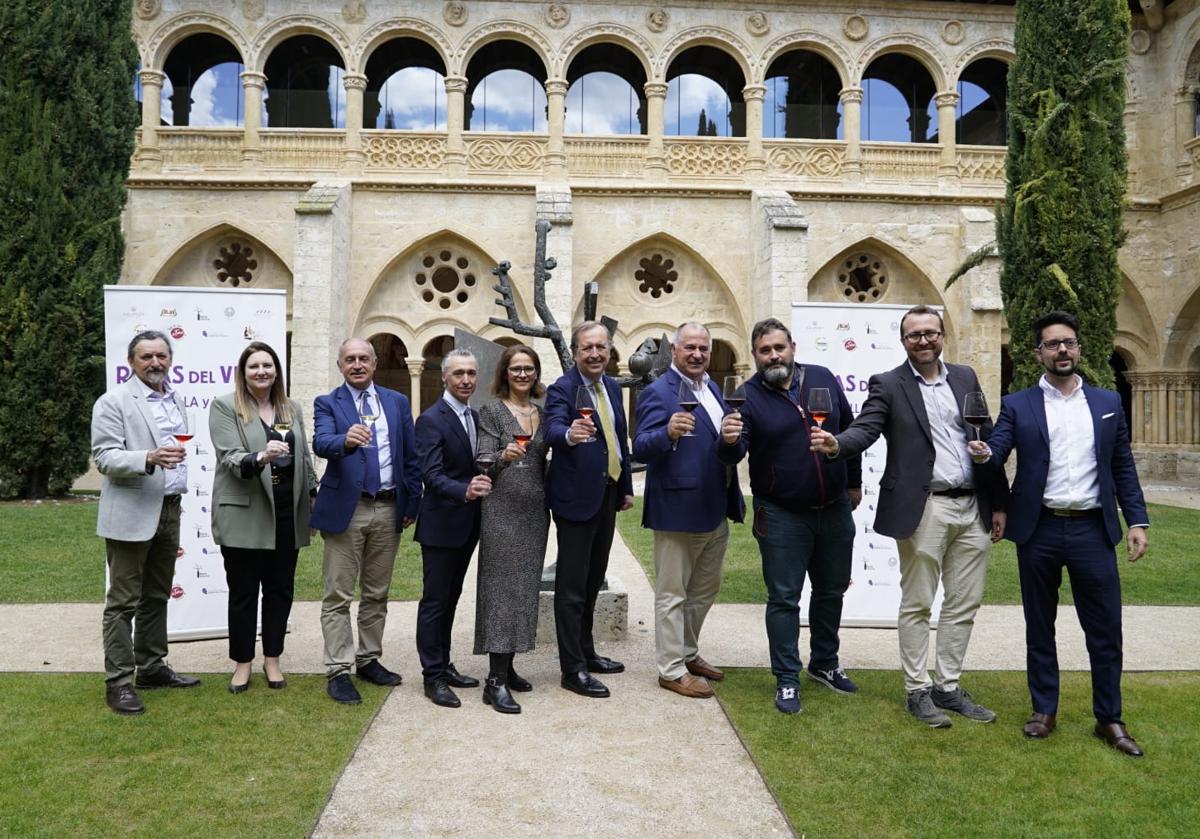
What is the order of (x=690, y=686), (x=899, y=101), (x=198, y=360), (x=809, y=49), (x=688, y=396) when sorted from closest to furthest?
(x=688, y=396) → (x=690, y=686) → (x=198, y=360) → (x=809, y=49) → (x=899, y=101)

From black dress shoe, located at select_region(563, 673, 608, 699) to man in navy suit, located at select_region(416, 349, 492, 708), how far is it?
60 centimetres

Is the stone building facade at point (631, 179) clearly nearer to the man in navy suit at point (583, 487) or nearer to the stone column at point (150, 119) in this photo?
the stone column at point (150, 119)

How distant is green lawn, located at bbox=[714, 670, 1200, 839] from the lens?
3.12 metres

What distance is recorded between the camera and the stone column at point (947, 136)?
677 inches

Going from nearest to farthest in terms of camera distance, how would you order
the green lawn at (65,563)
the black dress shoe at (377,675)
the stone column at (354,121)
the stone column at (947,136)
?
the black dress shoe at (377,675) < the green lawn at (65,563) < the stone column at (354,121) < the stone column at (947,136)

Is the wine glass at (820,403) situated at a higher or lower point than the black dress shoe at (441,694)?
higher

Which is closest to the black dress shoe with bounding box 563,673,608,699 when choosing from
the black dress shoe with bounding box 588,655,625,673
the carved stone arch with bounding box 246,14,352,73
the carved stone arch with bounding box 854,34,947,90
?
the black dress shoe with bounding box 588,655,625,673

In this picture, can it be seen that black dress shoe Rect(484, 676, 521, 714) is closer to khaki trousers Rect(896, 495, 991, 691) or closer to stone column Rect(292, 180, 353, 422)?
khaki trousers Rect(896, 495, 991, 691)

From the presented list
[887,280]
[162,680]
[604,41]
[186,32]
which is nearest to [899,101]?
[887,280]

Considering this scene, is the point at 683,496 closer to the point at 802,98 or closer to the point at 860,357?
the point at 860,357

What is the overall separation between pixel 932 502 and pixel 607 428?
1658 mm

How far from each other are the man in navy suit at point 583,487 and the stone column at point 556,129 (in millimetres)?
12770

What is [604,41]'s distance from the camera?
668 inches

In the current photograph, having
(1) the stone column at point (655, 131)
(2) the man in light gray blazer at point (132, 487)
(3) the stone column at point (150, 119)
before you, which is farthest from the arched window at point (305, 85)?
(2) the man in light gray blazer at point (132, 487)
